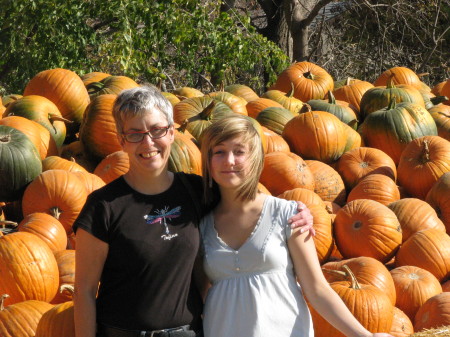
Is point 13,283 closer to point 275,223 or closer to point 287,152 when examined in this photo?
point 275,223

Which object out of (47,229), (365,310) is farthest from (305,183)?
(47,229)

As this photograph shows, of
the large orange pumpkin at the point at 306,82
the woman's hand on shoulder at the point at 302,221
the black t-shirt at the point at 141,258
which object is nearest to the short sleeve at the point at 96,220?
the black t-shirt at the point at 141,258

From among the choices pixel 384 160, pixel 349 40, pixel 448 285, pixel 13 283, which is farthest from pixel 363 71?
pixel 13 283

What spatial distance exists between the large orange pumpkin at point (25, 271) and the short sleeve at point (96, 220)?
123 centimetres

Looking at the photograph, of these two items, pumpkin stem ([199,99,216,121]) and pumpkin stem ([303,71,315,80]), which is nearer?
pumpkin stem ([199,99,216,121])

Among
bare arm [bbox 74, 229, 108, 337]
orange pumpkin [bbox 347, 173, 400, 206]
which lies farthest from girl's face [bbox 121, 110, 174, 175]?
orange pumpkin [bbox 347, 173, 400, 206]

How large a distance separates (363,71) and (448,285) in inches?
420

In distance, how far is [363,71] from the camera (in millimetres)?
14625

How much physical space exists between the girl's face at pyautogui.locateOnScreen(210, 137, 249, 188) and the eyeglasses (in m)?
0.23

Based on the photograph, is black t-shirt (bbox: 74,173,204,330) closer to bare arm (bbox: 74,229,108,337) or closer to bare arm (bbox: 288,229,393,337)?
bare arm (bbox: 74,229,108,337)

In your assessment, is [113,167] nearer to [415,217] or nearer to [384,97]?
[415,217]

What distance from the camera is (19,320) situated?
334cm

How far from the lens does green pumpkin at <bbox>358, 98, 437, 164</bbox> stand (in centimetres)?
624

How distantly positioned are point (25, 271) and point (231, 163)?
5.08 ft
